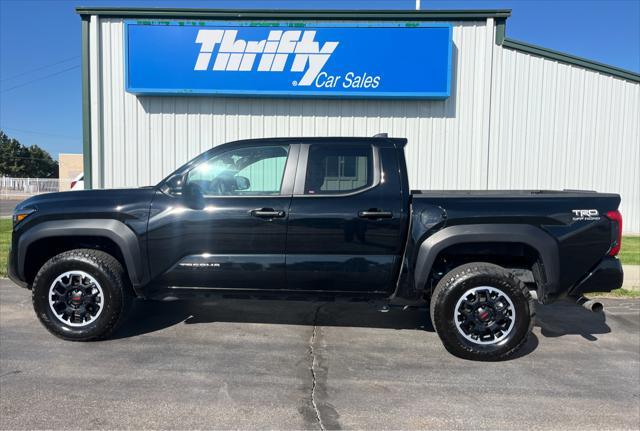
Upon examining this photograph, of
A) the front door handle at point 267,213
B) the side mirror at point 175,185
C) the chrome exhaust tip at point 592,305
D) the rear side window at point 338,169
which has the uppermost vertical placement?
the rear side window at point 338,169

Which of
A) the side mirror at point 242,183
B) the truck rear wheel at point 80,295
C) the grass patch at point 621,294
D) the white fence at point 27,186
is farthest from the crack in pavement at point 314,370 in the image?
the white fence at point 27,186

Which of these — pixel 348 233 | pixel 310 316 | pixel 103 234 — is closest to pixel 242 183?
pixel 348 233

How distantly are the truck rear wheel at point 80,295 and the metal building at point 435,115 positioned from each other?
6392 mm

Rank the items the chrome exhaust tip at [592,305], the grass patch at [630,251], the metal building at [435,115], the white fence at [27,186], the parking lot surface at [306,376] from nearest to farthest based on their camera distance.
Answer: the parking lot surface at [306,376] < the chrome exhaust tip at [592,305] < the grass patch at [630,251] < the metal building at [435,115] < the white fence at [27,186]

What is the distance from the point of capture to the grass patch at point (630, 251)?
7980 mm

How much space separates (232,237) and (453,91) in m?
7.72

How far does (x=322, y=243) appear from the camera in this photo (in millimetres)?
4043

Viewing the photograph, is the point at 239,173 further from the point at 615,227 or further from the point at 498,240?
the point at 615,227

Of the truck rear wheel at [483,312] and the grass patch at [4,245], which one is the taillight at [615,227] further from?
the grass patch at [4,245]

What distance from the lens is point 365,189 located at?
A: 13.5 ft

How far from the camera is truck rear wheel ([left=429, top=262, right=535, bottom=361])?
389cm

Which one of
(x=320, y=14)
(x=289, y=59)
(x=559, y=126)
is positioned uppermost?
(x=320, y=14)

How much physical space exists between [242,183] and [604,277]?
3371 mm

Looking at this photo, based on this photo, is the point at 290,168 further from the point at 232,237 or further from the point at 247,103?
the point at 247,103
